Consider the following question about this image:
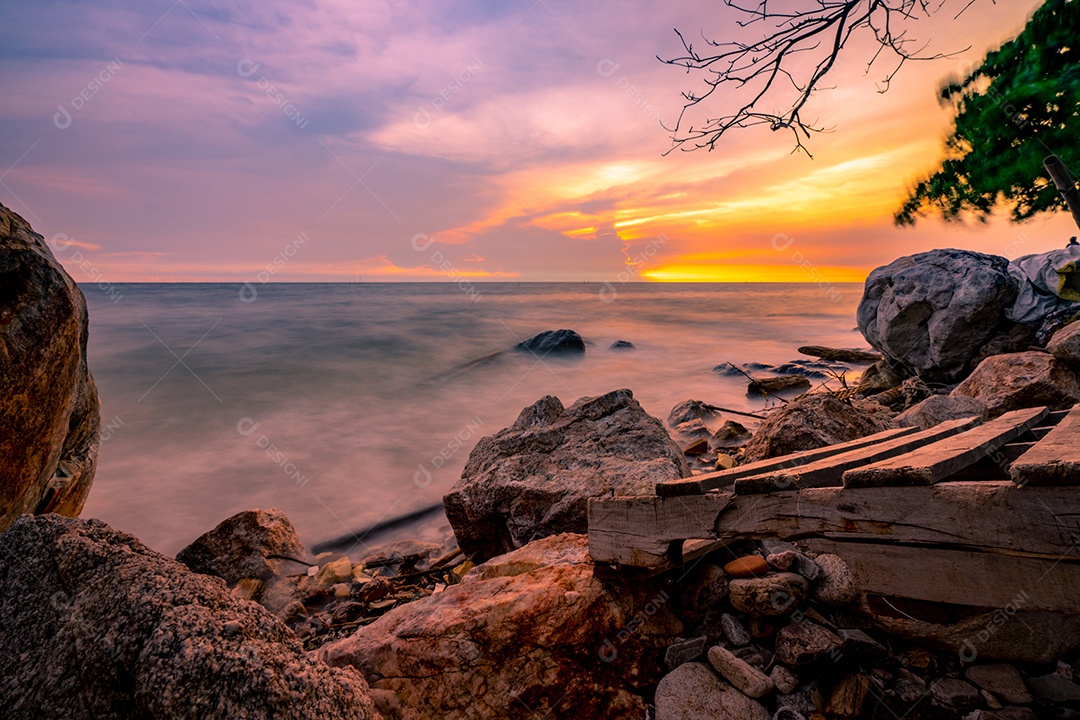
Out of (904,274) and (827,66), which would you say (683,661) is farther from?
(904,274)

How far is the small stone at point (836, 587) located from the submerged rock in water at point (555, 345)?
16415 millimetres

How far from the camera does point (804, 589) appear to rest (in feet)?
8.04

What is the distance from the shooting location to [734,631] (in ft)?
7.68

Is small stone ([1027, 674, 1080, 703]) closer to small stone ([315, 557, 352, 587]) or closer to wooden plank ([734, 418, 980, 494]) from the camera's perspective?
wooden plank ([734, 418, 980, 494])

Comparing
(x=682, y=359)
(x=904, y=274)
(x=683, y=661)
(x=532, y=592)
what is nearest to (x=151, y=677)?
(x=532, y=592)

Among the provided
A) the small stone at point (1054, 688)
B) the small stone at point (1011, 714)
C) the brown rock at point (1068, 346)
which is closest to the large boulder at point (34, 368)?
the small stone at point (1011, 714)

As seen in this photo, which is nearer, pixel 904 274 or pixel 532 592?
pixel 532 592

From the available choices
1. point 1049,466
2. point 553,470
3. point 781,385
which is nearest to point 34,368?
point 553,470

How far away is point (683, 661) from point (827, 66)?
345cm

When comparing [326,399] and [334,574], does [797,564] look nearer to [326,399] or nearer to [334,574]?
[334,574]

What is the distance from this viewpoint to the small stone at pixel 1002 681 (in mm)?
1963

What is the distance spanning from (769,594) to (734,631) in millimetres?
250

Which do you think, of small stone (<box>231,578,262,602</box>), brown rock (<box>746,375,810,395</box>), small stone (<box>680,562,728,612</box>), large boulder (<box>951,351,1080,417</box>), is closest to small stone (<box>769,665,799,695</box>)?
small stone (<box>680,562,728,612</box>)

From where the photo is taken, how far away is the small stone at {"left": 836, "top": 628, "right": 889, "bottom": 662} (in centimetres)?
215
